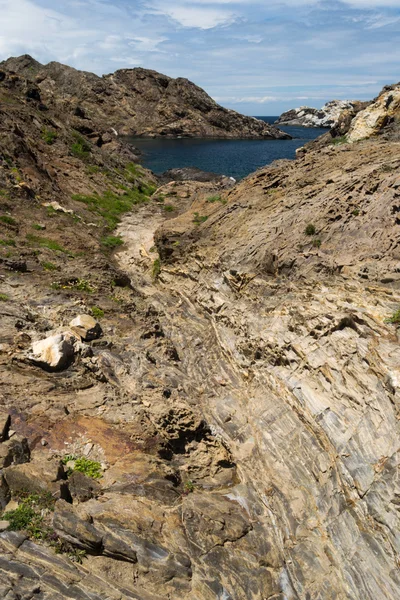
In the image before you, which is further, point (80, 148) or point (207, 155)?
point (207, 155)

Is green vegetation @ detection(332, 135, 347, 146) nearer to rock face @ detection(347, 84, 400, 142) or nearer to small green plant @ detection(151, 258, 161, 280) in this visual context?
rock face @ detection(347, 84, 400, 142)

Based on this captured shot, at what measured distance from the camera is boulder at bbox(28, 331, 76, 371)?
557 inches

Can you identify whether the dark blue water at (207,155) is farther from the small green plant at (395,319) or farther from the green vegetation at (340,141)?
the small green plant at (395,319)

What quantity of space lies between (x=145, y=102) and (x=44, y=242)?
130 m

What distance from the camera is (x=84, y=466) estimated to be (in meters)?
11.0

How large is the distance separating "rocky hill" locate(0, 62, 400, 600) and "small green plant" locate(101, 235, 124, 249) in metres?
4.48

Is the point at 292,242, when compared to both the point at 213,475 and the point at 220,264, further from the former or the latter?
the point at 213,475

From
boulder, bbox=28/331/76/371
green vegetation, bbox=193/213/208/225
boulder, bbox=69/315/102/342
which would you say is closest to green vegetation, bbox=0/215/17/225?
green vegetation, bbox=193/213/208/225

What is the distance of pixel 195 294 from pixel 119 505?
1446 cm

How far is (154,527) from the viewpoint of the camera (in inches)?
393

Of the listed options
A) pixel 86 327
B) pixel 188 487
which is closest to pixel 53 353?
pixel 86 327

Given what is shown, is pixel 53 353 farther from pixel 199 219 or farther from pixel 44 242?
pixel 199 219

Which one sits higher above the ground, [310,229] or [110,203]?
[310,229]

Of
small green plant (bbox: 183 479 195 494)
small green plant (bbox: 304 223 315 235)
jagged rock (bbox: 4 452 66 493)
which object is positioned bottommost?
small green plant (bbox: 183 479 195 494)
